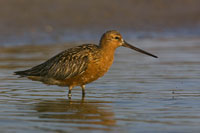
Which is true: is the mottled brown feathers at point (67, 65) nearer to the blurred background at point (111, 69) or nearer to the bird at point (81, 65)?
the bird at point (81, 65)

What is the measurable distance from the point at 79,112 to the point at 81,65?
1.37m

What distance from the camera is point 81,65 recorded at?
29.9 ft

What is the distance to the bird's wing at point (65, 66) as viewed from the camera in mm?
9148

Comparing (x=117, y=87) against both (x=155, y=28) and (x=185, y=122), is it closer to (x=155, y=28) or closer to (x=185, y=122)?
(x=185, y=122)

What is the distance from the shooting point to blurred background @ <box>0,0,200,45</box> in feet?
52.1

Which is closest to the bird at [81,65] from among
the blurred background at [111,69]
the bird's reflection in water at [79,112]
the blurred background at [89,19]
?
the blurred background at [111,69]

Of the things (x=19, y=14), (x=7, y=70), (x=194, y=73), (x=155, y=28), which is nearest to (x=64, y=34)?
(x=19, y=14)

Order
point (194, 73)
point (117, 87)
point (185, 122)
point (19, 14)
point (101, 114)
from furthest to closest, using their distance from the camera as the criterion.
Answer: point (19, 14), point (194, 73), point (117, 87), point (101, 114), point (185, 122)

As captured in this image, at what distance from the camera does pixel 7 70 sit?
11.6 metres

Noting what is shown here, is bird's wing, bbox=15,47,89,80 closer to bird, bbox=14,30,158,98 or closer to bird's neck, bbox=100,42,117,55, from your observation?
bird, bbox=14,30,158,98

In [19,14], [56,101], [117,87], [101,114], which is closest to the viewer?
[101,114]

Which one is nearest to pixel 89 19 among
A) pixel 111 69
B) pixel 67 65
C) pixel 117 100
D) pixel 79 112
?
pixel 111 69

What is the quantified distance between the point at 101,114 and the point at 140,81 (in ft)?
8.46

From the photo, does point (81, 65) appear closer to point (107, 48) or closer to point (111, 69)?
point (107, 48)
